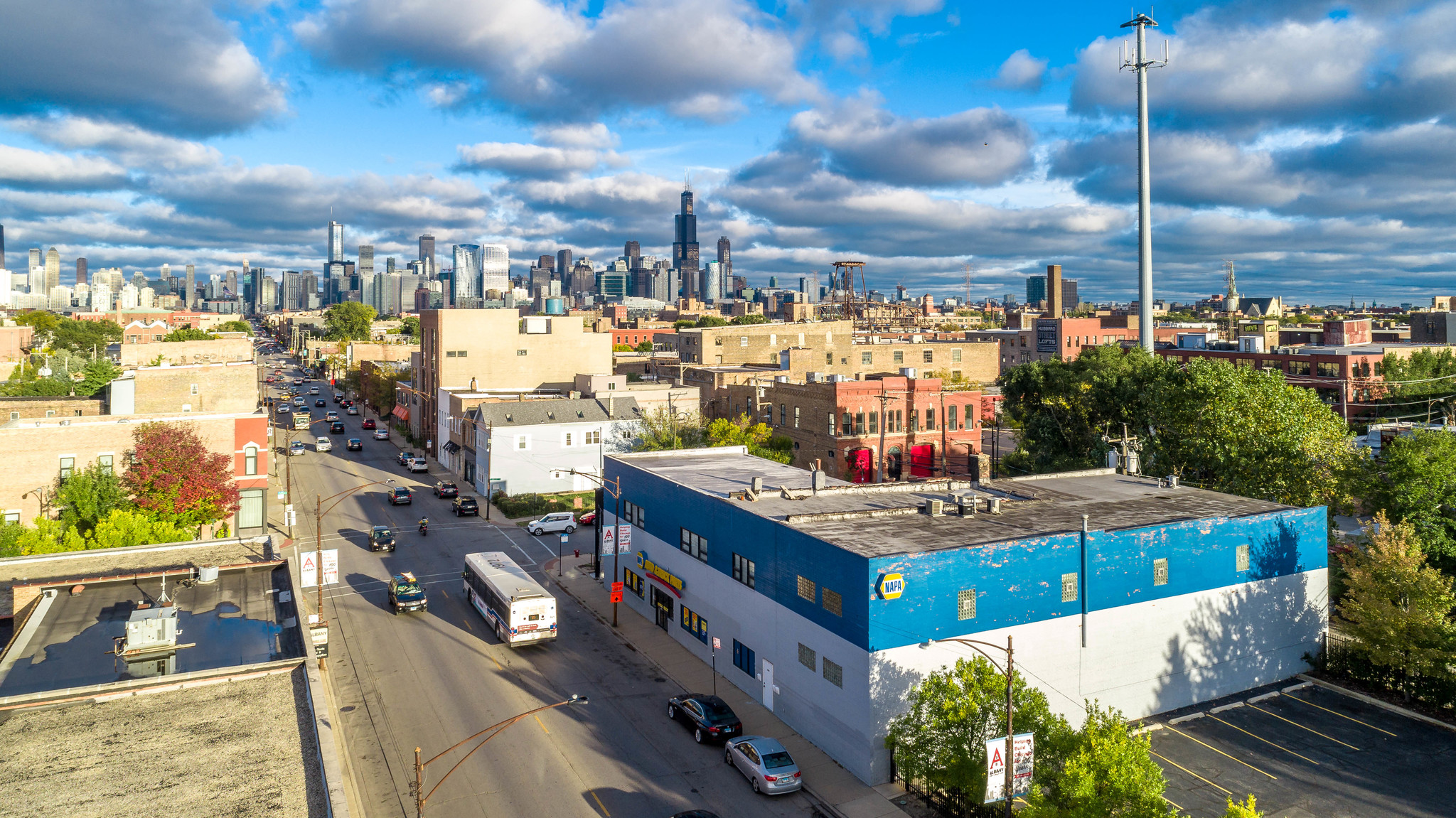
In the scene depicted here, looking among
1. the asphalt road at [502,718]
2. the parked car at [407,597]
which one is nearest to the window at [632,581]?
the asphalt road at [502,718]

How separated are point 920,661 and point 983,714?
3.75 metres

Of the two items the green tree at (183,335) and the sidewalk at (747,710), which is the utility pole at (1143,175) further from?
the green tree at (183,335)

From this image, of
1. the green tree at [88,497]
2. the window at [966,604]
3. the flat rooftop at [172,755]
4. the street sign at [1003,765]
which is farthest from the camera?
the green tree at [88,497]

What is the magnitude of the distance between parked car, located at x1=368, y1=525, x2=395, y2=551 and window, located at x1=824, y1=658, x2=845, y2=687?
38035mm

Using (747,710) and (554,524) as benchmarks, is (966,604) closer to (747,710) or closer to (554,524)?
(747,710)

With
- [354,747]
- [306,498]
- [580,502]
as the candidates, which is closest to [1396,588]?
[354,747]

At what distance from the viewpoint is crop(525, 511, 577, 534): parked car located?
6281 centimetres

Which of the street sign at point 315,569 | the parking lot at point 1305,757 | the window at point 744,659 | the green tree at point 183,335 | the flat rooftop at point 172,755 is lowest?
the parking lot at point 1305,757

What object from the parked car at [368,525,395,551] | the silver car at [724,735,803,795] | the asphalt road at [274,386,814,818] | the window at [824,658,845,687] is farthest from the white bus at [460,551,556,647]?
the parked car at [368,525,395,551]

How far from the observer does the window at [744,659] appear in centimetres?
3450

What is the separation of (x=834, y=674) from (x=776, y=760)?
3536mm

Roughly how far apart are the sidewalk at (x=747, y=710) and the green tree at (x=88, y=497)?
82.1 ft

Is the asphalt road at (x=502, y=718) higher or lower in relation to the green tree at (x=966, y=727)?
lower

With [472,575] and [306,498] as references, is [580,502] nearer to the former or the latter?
[306,498]
